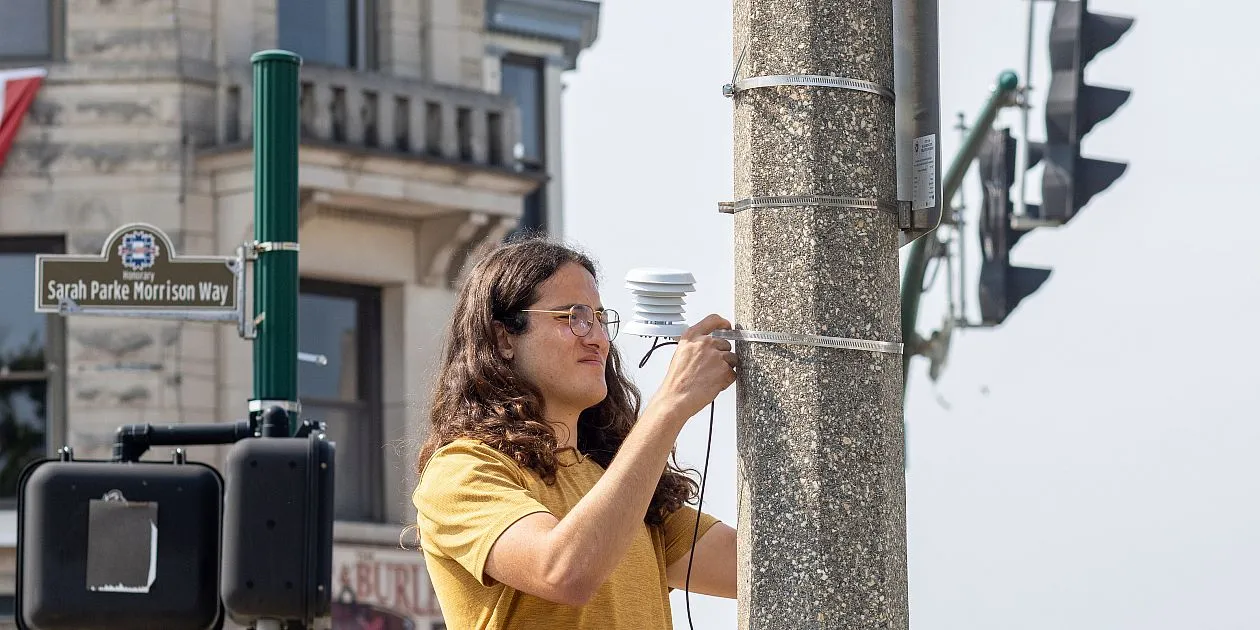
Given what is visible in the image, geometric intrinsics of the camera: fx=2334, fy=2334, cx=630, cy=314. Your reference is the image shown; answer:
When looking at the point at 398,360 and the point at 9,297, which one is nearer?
the point at 9,297

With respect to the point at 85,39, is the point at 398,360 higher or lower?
lower

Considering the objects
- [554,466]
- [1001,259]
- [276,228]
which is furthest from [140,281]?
[554,466]

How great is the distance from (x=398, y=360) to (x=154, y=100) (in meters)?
2.85

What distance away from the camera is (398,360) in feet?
61.0

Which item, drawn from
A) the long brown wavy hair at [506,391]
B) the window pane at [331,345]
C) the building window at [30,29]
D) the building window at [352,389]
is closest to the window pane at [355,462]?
the building window at [352,389]

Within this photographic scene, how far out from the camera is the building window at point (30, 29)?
17.3 meters

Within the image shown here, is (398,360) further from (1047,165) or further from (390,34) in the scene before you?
(1047,165)

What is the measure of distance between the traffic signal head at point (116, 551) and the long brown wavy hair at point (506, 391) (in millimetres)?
1759

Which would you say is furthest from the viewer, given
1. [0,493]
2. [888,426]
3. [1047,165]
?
[0,493]

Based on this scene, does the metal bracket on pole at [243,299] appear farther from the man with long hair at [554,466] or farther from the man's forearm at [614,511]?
the man's forearm at [614,511]

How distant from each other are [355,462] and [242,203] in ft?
7.98

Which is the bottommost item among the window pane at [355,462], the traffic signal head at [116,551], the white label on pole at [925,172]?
the window pane at [355,462]

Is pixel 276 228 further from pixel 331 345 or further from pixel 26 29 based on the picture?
pixel 331 345

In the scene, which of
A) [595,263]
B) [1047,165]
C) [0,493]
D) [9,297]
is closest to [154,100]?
[9,297]
